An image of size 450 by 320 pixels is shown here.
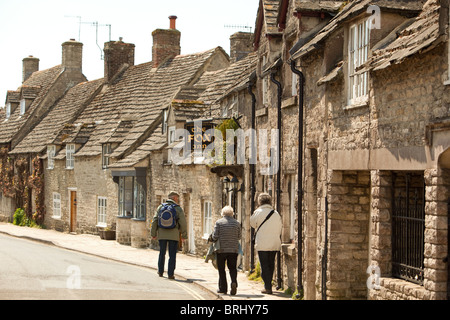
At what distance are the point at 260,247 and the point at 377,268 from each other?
11.8 ft

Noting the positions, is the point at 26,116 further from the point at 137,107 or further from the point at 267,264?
the point at 267,264

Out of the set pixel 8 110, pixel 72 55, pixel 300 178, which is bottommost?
pixel 300 178

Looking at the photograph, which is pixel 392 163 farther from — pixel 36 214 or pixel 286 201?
pixel 36 214

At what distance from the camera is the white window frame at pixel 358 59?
11.2m

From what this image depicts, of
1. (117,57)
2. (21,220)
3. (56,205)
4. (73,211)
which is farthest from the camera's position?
(21,220)

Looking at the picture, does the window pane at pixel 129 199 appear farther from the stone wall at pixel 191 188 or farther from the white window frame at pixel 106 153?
the white window frame at pixel 106 153

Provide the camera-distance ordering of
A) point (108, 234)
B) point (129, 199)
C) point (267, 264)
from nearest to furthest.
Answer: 1. point (267, 264)
2. point (129, 199)
3. point (108, 234)

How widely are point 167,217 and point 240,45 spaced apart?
547 inches

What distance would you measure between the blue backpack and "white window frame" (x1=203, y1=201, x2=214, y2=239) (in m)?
6.82

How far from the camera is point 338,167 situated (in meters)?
11.9

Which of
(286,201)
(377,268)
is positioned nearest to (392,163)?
(377,268)

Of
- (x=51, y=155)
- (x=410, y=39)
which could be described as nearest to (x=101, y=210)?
(x=51, y=155)

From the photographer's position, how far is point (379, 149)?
1047cm

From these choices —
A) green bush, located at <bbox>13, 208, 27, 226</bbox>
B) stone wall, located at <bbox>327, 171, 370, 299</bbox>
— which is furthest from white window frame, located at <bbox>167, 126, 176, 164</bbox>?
green bush, located at <bbox>13, 208, 27, 226</bbox>
